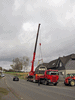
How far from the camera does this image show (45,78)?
73.7ft

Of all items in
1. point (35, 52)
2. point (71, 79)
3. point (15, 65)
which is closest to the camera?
point (71, 79)

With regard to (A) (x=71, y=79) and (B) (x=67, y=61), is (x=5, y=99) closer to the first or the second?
(A) (x=71, y=79)

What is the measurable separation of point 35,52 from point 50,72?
12.4 m

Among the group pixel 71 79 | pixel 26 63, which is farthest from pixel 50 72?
pixel 26 63

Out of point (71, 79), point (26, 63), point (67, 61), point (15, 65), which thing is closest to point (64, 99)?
point (71, 79)

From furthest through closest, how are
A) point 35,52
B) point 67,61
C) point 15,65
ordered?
point 15,65
point 67,61
point 35,52

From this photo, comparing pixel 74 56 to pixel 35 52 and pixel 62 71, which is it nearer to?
pixel 62 71

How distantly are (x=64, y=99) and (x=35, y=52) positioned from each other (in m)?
25.1

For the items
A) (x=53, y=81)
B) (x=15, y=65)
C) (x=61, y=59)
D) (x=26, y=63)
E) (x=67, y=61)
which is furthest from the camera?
(x=15, y=65)

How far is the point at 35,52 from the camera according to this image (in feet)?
110

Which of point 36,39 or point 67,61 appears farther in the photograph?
point 67,61

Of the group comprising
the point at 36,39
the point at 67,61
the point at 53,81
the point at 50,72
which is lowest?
the point at 53,81

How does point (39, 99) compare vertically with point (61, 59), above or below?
below

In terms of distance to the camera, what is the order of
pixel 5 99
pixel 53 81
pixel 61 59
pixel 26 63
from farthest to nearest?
pixel 26 63 < pixel 61 59 < pixel 53 81 < pixel 5 99
